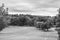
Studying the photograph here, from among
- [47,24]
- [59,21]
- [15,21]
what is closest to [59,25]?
[59,21]

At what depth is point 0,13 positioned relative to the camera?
115 ft

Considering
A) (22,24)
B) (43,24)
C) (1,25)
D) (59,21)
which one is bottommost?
(22,24)

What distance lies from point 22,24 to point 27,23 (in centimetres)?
493

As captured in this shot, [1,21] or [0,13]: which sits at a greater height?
[0,13]

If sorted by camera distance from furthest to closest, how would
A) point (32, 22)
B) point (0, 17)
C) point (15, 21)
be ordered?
point (32, 22) < point (15, 21) < point (0, 17)

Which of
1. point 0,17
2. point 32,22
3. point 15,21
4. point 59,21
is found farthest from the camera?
point 32,22

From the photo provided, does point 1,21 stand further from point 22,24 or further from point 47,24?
point 22,24

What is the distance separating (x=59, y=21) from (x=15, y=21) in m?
80.9

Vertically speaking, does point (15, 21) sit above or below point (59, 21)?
below

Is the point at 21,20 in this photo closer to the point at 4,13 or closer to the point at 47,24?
the point at 47,24

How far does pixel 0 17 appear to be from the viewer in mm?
34188

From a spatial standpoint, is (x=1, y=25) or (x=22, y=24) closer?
(x=1, y=25)

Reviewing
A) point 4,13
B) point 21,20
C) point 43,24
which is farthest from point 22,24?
point 4,13

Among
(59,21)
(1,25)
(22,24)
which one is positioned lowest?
(22,24)
